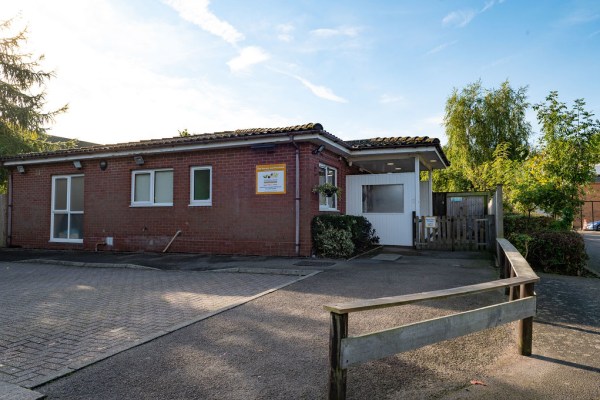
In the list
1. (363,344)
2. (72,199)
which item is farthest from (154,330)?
(72,199)

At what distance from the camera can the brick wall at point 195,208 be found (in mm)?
10555

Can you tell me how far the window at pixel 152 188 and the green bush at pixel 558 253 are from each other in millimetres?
9658

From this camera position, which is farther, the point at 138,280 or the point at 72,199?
the point at 72,199

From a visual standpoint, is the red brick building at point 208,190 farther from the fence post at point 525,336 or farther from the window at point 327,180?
the fence post at point 525,336

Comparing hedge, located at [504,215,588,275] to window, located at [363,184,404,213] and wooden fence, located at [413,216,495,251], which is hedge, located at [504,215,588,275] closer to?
wooden fence, located at [413,216,495,251]

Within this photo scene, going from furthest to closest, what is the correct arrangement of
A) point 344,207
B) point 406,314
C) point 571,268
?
point 344,207 < point 571,268 < point 406,314

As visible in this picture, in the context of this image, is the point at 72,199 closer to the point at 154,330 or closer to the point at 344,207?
the point at 344,207

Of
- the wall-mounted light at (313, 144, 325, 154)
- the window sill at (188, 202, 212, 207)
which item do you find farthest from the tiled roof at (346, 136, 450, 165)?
the window sill at (188, 202, 212, 207)

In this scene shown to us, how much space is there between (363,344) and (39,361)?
2932 mm

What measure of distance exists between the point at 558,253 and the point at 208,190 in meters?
8.91

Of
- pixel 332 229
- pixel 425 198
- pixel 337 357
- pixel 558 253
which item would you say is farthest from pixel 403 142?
pixel 337 357

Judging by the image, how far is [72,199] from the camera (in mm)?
13766

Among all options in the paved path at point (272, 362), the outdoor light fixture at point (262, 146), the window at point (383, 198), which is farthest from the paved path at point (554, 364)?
the window at point (383, 198)

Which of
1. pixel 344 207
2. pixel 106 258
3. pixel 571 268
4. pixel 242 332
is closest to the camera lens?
pixel 242 332
